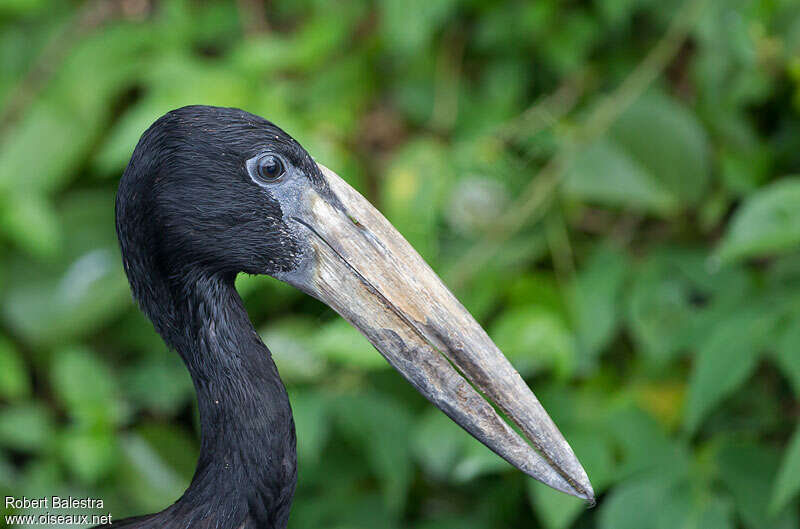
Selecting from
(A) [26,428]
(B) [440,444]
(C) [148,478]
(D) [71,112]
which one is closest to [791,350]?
(B) [440,444]

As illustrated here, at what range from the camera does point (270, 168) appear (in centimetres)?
160

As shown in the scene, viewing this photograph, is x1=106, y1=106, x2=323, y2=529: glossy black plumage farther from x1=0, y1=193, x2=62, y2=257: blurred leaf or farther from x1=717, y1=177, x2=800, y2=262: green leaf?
x1=0, y1=193, x2=62, y2=257: blurred leaf

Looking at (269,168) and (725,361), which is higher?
(269,168)

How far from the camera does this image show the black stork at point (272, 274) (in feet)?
5.20

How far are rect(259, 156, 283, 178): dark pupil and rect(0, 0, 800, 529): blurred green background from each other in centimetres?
100

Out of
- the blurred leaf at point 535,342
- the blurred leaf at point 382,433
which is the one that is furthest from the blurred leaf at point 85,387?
the blurred leaf at point 535,342

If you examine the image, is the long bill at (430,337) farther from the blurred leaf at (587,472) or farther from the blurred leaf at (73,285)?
the blurred leaf at (73,285)

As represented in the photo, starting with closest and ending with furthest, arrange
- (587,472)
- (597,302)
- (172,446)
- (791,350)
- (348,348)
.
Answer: (791,350), (587,472), (348,348), (597,302), (172,446)

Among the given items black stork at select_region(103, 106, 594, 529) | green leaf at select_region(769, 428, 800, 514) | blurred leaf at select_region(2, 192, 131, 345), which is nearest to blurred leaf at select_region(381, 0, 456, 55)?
blurred leaf at select_region(2, 192, 131, 345)

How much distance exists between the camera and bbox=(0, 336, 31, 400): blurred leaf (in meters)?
2.96

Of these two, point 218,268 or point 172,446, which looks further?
point 172,446

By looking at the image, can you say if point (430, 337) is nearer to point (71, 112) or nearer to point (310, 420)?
point (310, 420)

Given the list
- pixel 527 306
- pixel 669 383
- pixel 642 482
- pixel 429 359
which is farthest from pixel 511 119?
pixel 429 359

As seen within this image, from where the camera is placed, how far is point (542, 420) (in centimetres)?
159
